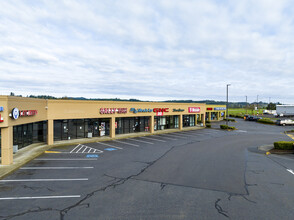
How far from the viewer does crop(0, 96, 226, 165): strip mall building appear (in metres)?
15.4

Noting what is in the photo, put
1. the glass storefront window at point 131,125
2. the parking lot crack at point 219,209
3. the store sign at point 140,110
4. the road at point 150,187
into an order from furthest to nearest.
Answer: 1. the glass storefront window at point 131,125
2. the store sign at point 140,110
3. the road at point 150,187
4. the parking lot crack at point 219,209

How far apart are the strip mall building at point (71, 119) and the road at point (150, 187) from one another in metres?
4.08

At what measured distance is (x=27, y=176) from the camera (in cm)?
1294

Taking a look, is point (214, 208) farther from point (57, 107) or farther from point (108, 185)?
point (57, 107)

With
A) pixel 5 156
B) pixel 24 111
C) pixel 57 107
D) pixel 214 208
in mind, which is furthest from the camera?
pixel 57 107

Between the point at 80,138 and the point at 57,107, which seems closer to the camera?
the point at 57,107

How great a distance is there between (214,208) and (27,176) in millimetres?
12246

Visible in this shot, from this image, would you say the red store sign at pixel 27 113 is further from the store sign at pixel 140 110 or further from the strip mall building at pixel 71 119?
the store sign at pixel 140 110

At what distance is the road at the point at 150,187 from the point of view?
28.0 ft

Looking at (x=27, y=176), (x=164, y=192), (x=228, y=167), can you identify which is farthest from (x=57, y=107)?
(x=228, y=167)

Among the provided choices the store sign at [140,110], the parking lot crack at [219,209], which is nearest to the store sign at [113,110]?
the store sign at [140,110]

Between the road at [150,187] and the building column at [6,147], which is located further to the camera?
the building column at [6,147]

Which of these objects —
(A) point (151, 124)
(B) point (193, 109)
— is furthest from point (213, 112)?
(A) point (151, 124)

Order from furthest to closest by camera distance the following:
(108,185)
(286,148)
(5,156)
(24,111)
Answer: (286,148), (24,111), (5,156), (108,185)
